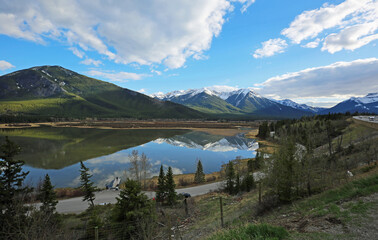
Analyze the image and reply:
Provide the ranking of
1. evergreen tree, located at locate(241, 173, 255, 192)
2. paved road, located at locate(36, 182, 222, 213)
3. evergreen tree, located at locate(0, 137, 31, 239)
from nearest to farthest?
evergreen tree, located at locate(0, 137, 31, 239) → paved road, located at locate(36, 182, 222, 213) → evergreen tree, located at locate(241, 173, 255, 192)

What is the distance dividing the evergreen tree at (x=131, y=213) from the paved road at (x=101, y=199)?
14.3 m

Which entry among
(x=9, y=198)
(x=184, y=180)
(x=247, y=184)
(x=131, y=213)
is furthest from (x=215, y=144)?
(x=9, y=198)

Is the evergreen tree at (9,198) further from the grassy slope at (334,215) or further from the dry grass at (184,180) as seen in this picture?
the dry grass at (184,180)

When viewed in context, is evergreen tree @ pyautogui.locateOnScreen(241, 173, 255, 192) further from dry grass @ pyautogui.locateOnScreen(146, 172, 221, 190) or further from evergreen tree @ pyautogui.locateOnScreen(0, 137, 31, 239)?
evergreen tree @ pyautogui.locateOnScreen(0, 137, 31, 239)

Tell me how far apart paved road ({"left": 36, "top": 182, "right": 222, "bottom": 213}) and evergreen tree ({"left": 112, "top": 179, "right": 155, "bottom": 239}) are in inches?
562

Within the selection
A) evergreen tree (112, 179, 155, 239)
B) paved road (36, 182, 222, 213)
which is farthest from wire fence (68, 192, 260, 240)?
paved road (36, 182, 222, 213)

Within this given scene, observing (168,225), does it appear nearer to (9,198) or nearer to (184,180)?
(9,198)

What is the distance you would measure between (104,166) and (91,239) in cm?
3430

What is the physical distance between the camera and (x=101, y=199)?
27.2 metres

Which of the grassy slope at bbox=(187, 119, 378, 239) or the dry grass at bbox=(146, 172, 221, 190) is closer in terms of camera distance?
the grassy slope at bbox=(187, 119, 378, 239)

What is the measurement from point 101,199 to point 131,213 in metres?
18.3

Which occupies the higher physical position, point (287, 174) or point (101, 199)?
point (287, 174)

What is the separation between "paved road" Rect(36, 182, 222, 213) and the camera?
78.5 feet

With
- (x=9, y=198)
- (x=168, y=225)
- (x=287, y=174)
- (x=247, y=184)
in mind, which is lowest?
(x=247, y=184)
